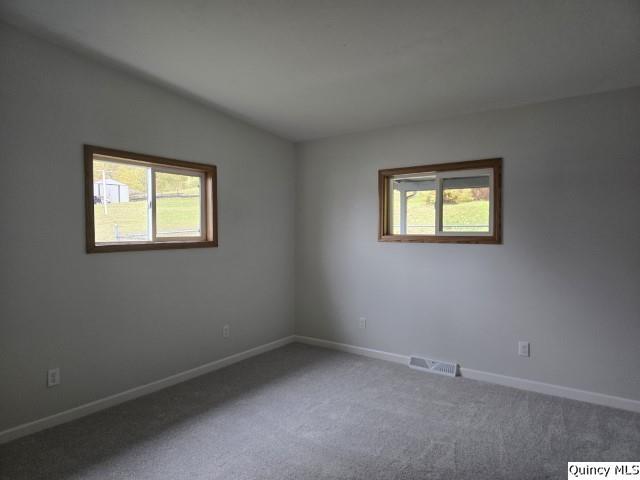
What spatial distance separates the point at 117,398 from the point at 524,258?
11.5ft

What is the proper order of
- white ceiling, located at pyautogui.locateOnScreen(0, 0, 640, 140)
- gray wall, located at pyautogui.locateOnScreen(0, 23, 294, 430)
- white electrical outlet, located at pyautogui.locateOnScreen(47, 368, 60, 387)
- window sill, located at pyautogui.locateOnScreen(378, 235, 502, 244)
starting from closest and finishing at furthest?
white ceiling, located at pyautogui.locateOnScreen(0, 0, 640, 140)
gray wall, located at pyautogui.locateOnScreen(0, 23, 294, 430)
white electrical outlet, located at pyautogui.locateOnScreen(47, 368, 60, 387)
window sill, located at pyautogui.locateOnScreen(378, 235, 502, 244)

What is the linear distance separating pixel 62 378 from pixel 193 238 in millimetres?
1549

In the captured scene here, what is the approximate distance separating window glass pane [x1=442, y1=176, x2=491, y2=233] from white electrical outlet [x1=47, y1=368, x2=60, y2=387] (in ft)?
11.1

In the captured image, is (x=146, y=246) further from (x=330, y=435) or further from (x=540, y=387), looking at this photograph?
(x=540, y=387)

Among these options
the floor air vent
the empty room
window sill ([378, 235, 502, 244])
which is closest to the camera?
the empty room

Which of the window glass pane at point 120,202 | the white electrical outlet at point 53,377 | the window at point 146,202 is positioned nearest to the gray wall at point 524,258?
the window at point 146,202

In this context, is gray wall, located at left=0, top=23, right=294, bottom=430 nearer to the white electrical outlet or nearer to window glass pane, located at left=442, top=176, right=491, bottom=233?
the white electrical outlet

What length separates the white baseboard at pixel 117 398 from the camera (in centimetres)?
255

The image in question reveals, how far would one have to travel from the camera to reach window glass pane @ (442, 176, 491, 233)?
360 centimetres

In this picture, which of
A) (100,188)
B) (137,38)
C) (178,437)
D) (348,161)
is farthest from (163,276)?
(348,161)

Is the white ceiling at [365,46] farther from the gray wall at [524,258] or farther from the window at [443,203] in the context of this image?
the window at [443,203]

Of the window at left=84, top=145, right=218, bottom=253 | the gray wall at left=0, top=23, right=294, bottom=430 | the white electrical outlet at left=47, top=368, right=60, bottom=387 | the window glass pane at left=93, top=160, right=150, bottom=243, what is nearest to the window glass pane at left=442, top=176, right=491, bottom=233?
the gray wall at left=0, top=23, right=294, bottom=430

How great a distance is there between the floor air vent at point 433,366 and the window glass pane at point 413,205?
49.3 inches

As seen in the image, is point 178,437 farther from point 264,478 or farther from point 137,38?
point 137,38
